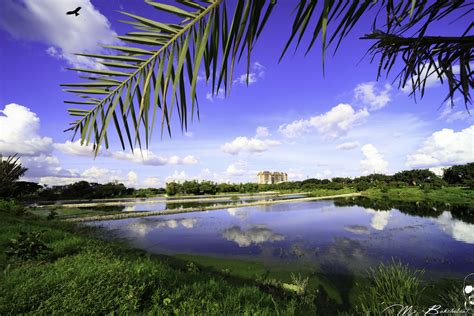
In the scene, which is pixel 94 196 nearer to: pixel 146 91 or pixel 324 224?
pixel 324 224

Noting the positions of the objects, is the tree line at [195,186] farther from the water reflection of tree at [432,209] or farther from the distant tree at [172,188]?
the water reflection of tree at [432,209]

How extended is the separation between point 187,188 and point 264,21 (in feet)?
163

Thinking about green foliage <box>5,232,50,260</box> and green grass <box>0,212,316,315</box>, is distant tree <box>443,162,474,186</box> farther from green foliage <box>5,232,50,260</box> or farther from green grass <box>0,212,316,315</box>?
green foliage <box>5,232,50,260</box>

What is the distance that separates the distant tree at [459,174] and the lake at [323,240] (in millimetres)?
39393

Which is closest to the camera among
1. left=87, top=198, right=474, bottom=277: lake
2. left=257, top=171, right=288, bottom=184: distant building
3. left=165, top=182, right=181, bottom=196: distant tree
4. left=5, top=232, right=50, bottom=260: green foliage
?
left=5, top=232, right=50, bottom=260: green foliage

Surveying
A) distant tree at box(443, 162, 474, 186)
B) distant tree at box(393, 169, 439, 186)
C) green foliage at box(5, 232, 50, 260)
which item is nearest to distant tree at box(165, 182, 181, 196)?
green foliage at box(5, 232, 50, 260)

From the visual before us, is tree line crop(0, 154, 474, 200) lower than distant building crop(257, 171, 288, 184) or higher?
lower

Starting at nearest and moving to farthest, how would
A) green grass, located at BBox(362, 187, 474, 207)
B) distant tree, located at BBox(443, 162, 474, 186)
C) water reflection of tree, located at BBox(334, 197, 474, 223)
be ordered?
1. water reflection of tree, located at BBox(334, 197, 474, 223)
2. green grass, located at BBox(362, 187, 474, 207)
3. distant tree, located at BBox(443, 162, 474, 186)

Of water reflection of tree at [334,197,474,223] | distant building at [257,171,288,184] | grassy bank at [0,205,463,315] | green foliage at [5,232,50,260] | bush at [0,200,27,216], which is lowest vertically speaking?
water reflection of tree at [334,197,474,223]

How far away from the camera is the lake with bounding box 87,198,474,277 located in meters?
8.67

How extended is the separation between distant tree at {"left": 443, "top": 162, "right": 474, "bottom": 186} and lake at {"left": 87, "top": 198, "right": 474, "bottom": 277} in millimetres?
39393

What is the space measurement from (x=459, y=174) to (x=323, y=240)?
57.3 meters

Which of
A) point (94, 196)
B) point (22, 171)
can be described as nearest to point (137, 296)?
point (22, 171)

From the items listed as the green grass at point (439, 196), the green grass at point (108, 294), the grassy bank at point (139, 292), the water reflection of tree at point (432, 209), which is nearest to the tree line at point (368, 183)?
the green grass at point (439, 196)
